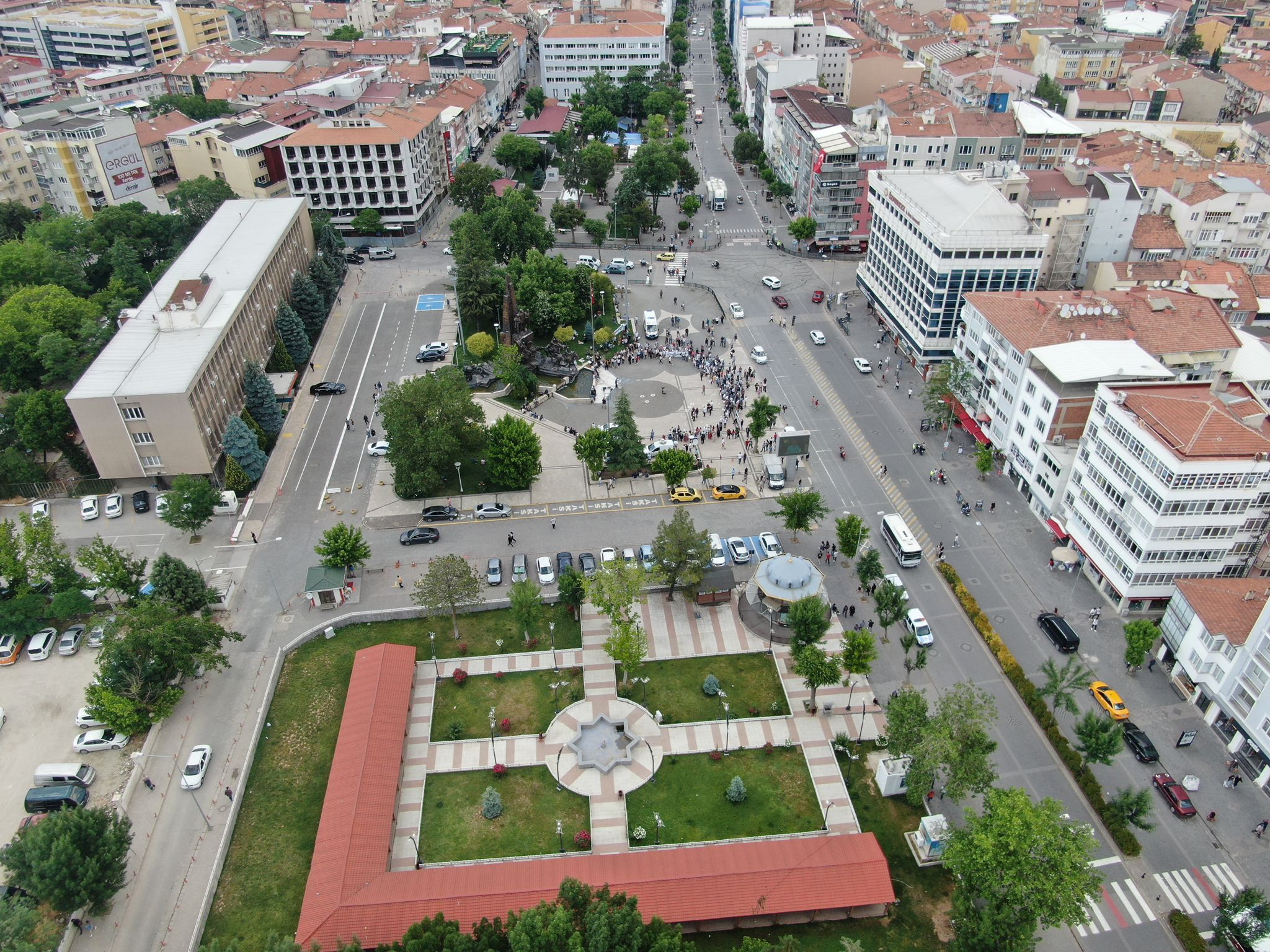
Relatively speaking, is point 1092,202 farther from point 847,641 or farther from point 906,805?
point 906,805

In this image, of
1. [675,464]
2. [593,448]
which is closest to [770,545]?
[675,464]

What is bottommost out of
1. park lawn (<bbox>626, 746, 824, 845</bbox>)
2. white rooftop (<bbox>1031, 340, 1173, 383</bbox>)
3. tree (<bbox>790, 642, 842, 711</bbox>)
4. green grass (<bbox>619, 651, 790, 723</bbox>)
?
park lawn (<bbox>626, 746, 824, 845</bbox>)

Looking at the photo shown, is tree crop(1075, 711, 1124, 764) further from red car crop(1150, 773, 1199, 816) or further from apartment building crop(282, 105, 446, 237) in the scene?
apartment building crop(282, 105, 446, 237)

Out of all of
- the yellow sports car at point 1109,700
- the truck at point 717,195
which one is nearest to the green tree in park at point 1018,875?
the yellow sports car at point 1109,700

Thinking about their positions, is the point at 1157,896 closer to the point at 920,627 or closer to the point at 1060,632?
the point at 1060,632

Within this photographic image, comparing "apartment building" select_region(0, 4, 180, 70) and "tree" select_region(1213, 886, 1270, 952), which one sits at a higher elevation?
"apartment building" select_region(0, 4, 180, 70)

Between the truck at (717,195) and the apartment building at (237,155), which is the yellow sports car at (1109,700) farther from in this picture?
the apartment building at (237,155)

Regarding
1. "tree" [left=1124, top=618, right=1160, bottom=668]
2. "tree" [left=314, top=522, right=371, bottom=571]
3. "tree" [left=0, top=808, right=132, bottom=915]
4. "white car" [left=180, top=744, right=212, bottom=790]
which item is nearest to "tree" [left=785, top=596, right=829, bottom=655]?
"tree" [left=1124, top=618, right=1160, bottom=668]
